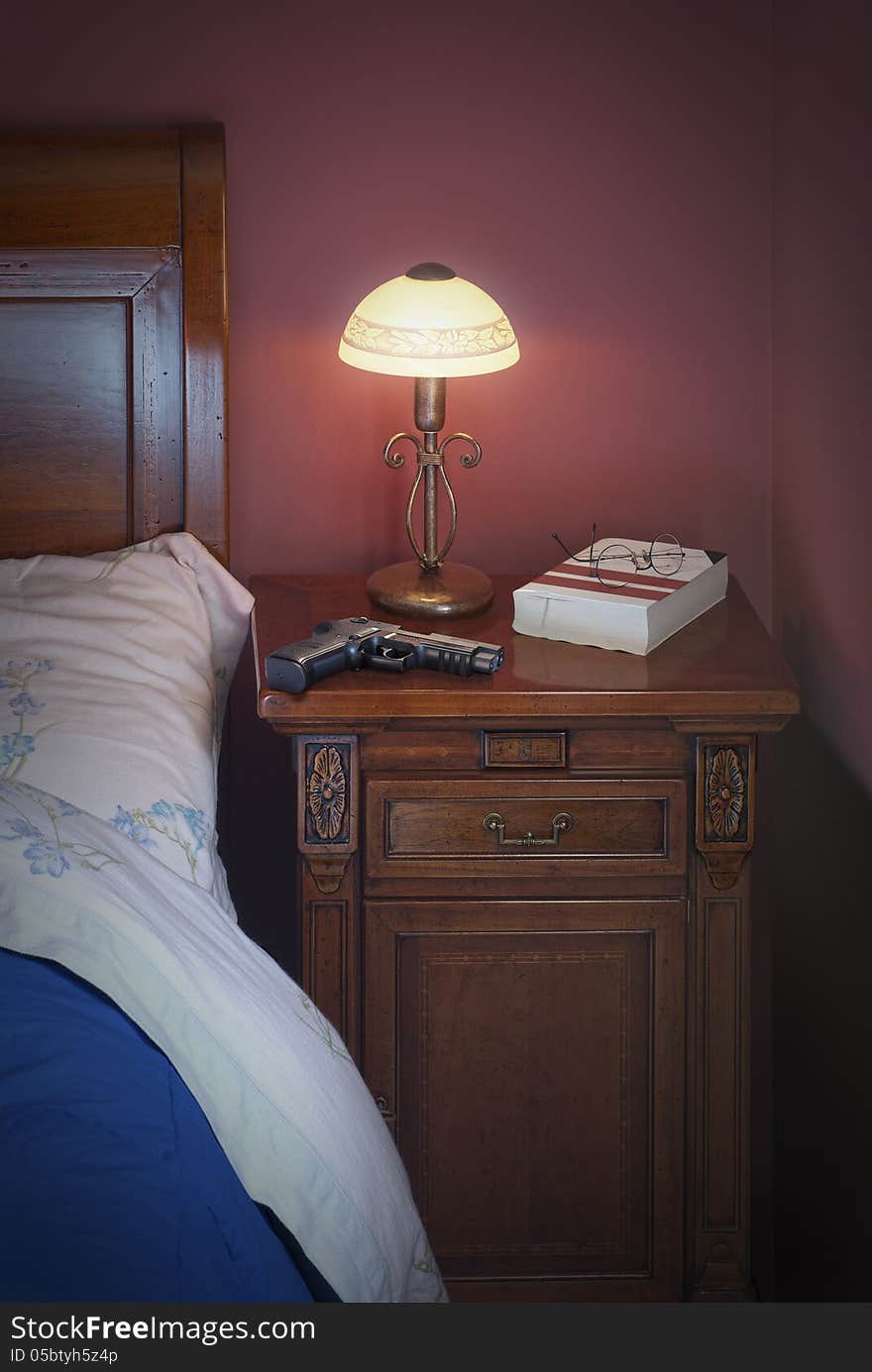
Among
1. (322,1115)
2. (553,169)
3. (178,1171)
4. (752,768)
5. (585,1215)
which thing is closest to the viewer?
(178,1171)

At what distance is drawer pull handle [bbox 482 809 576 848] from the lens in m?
1.44

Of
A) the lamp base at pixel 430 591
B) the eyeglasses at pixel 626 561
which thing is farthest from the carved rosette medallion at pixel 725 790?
the lamp base at pixel 430 591

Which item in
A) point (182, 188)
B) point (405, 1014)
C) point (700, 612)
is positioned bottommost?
point (405, 1014)

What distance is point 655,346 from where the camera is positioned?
1799 millimetres

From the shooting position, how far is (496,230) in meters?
1.77

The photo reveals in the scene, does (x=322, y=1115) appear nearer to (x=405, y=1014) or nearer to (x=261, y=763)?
(x=405, y=1014)

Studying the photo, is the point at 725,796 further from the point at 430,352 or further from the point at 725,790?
the point at 430,352

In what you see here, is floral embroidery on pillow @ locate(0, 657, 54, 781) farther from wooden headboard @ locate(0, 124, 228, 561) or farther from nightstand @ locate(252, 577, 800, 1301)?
wooden headboard @ locate(0, 124, 228, 561)

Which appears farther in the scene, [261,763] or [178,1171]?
[261,763]

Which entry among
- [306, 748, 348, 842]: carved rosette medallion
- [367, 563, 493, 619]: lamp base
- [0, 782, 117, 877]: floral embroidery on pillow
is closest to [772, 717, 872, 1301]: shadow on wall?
[367, 563, 493, 619]: lamp base

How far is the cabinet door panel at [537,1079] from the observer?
1.48m

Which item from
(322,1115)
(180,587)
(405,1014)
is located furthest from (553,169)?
(322,1115)

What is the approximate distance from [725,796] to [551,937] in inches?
9.2

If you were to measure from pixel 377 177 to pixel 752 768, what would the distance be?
87 centimetres
